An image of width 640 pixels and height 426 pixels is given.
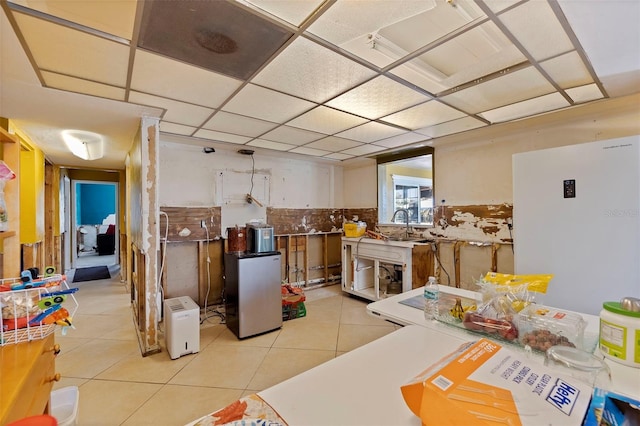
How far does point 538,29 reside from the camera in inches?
54.2

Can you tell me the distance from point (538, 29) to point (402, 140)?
214 cm

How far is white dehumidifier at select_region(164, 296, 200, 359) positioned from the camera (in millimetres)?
2488

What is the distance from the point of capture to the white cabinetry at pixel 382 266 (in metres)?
3.54

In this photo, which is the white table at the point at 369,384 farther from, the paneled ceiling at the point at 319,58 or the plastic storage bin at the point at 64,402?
the plastic storage bin at the point at 64,402

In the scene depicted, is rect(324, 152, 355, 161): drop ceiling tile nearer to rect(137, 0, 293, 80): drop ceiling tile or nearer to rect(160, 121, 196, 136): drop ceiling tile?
rect(160, 121, 196, 136): drop ceiling tile

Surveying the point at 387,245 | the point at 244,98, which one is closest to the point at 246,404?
the point at 244,98

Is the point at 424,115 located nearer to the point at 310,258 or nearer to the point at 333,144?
the point at 333,144

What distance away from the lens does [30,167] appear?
316 cm

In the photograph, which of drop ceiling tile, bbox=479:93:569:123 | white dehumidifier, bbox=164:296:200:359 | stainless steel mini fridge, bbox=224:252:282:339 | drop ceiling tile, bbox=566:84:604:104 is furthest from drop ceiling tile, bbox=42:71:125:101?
drop ceiling tile, bbox=566:84:604:104

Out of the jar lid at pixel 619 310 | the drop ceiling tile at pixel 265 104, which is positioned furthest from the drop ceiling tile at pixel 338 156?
the jar lid at pixel 619 310

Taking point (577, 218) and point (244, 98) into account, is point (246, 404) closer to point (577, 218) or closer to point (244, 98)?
point (244, 98)

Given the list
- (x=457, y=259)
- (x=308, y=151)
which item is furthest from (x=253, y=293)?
(x=457, y=259)

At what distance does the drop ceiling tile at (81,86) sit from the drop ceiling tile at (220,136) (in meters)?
1.06

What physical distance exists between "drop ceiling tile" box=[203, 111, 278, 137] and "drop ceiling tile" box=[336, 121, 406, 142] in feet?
2.95
